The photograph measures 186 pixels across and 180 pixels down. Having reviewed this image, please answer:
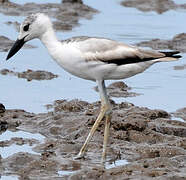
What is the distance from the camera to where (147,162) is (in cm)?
1050

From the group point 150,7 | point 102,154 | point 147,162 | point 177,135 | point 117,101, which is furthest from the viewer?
point 150,7

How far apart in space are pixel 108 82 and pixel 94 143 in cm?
373

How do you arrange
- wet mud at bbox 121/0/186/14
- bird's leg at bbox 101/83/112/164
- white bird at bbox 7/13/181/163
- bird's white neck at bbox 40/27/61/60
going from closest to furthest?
1. white bird at bbox 7/13/181/163
2. bird's white neck at bbox 40/27/61/60
3. bird's leg at bbox 101/83/112/164
4. wet mud at bbox 121/0/186/14

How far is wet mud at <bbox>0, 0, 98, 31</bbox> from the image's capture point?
21384 millimetres

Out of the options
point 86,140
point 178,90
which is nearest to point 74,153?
point 86,140

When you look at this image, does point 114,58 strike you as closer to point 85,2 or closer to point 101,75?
point 101,75

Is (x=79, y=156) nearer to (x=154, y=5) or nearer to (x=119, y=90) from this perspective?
(x=119, y=90)

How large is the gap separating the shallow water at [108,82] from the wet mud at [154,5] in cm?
108

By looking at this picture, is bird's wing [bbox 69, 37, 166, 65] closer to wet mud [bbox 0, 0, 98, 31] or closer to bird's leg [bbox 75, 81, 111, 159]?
bird's leg [bbox 75, 81, 111, 159]

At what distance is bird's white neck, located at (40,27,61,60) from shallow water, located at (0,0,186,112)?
241 cm

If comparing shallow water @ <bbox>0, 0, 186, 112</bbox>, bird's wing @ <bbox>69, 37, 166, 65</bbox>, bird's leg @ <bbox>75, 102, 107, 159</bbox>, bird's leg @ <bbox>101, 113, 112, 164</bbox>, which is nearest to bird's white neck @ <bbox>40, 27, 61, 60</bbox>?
bird's wing @ <bbox>69, 37, 166, 65</bbox>

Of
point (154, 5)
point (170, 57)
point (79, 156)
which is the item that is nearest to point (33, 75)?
point (79, 156)

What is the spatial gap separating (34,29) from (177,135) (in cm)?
Result: 250

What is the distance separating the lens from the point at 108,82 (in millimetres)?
15453
